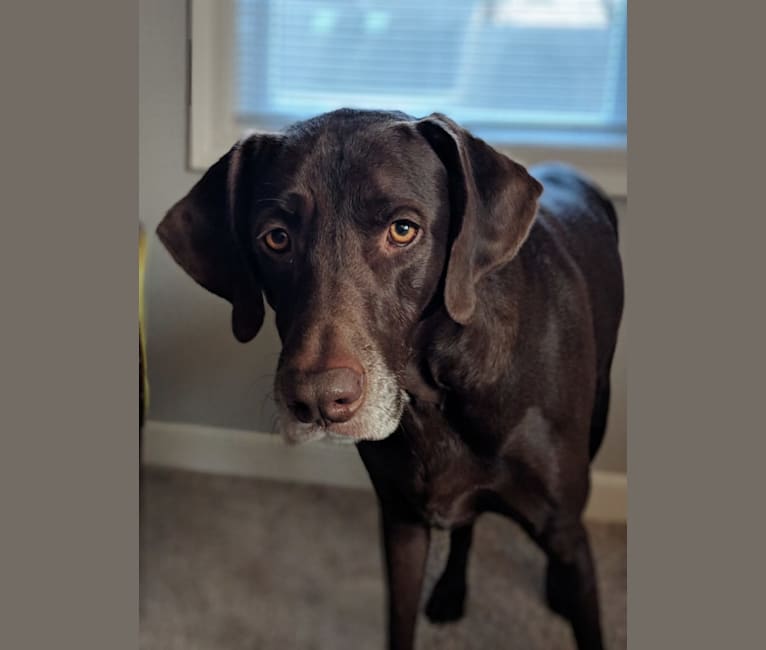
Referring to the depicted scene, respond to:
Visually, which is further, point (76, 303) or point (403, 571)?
point (403, 571)

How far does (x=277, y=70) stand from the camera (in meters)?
0.80

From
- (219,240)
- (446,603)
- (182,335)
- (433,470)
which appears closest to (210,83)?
(219,240)

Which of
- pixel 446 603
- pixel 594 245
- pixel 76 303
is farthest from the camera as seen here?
pixel 446 603

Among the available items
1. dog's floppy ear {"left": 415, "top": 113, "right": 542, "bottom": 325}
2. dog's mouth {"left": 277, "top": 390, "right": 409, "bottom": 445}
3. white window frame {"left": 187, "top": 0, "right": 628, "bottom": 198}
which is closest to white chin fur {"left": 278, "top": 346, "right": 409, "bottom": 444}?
dog's mouth {"left": 277, "top": 390, "right": 409, "bottom": 445}

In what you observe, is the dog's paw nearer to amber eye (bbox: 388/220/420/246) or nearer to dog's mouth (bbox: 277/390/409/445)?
dog's mouth (bbox: 277/390/409/445)

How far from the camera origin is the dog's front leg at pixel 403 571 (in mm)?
1067

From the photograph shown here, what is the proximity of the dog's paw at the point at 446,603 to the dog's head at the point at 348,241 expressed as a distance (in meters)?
0.49

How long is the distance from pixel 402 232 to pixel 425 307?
0.09m

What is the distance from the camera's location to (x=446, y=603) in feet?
3.97

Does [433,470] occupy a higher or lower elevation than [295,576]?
higher

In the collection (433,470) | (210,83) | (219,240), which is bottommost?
(433,470)

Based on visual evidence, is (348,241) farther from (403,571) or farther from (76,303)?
(403,571)

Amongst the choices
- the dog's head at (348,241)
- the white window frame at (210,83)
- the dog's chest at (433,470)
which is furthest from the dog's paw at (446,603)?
the white window frame at (210,83)

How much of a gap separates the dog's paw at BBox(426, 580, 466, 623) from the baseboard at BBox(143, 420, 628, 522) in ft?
1.07
